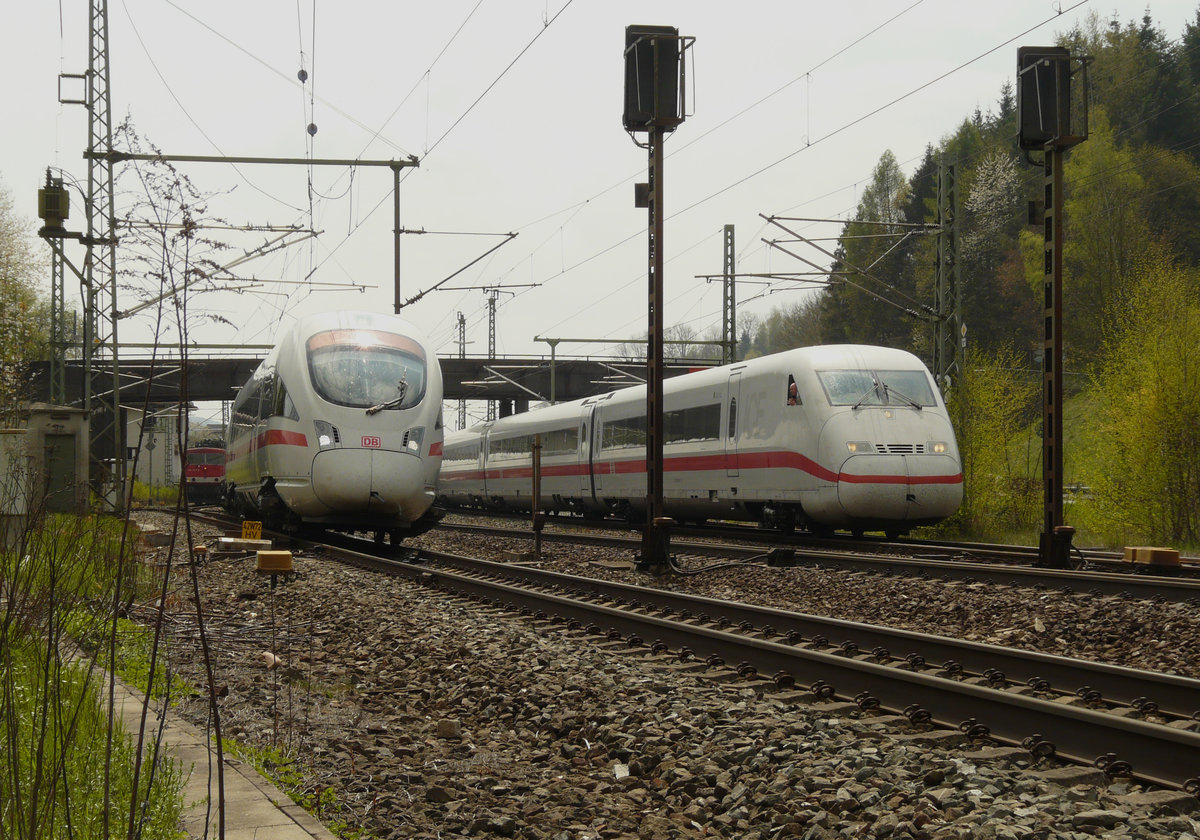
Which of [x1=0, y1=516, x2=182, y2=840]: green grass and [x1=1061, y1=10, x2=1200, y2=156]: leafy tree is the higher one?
[x1=1061, y1=10, x2=1200, y2=156]: leafy tree

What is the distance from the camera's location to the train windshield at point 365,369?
14719 millimetres

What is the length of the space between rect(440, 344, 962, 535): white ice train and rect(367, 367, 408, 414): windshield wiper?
20.1 ft

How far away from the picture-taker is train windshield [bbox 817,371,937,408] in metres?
16.8

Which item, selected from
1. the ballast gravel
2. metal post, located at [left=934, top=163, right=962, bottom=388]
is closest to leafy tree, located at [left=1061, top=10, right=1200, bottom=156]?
metal post, located at [left=934, top=163, right=962, bottom=388]

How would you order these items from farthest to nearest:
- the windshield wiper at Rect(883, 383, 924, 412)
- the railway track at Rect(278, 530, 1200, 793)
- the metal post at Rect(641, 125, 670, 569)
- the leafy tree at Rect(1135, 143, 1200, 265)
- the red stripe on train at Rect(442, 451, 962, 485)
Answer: the leafy tree at Rect(1135, 143, 1200, 265), the windshield wiper at Rect(883, 383, 924, 412), the red stripe on train at Rect(442, 451, 962, 485), the metal post at Rect(641, 125, 670, 569), the railway track at Rect(278, 530, 1200, 793)

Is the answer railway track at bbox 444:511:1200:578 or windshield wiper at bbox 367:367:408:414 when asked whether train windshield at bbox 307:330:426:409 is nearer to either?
windshield wiper at bbox 367:367:408:414

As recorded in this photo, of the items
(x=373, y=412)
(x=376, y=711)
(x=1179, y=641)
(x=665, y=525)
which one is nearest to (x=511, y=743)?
(x=376, y=711)

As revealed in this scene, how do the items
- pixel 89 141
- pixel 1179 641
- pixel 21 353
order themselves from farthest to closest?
1. pixel 21 353
2. pixel 89 141
3. pixel 1179 641

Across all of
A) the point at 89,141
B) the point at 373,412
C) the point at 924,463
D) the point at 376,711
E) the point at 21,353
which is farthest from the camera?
the point at 21,353

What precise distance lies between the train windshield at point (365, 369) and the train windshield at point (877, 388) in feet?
20.5

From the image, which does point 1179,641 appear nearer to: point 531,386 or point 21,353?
point 21,353

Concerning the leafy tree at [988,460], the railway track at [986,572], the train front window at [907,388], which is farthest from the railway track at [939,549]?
the leafy tree at [988,460]

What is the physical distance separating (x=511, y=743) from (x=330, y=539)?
1388cm

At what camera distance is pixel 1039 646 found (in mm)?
8195
